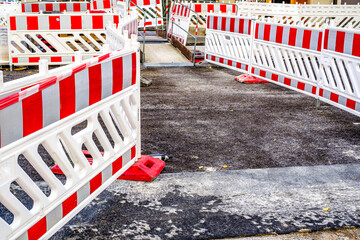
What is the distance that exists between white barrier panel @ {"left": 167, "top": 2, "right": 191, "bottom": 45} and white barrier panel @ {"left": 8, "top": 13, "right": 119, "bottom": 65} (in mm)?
3974

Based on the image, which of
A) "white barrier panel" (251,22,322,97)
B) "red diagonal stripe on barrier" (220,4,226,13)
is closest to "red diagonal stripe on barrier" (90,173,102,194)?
"white barrier panel" (251,22,322,97)

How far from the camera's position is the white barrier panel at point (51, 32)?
1282cm

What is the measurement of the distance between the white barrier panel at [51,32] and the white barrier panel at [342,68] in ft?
21.9

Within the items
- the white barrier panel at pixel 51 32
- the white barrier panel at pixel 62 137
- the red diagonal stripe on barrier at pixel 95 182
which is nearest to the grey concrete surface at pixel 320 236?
the red diagonal stripe on barrier at pixel 95 182

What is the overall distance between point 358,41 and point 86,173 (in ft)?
16.4

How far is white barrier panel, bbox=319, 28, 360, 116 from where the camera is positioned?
7297 millimetres

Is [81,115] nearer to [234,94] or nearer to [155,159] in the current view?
[155,159]

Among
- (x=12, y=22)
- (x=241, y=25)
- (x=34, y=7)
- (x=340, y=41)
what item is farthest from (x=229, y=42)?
(x=34, y=7)

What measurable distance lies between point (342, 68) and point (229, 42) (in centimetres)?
507

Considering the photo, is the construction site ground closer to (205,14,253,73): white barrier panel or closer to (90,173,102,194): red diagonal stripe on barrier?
(90,173,102,194): red diagonal stripe on barrier

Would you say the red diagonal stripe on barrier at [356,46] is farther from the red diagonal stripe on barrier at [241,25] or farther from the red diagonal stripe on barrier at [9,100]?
the red diagonal stripe on barrier at [9,100]

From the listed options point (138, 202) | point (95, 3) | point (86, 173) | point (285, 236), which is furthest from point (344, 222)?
point (95, 3)

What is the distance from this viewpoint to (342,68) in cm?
779

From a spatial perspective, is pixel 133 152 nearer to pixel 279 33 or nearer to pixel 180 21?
pixel 279 33
